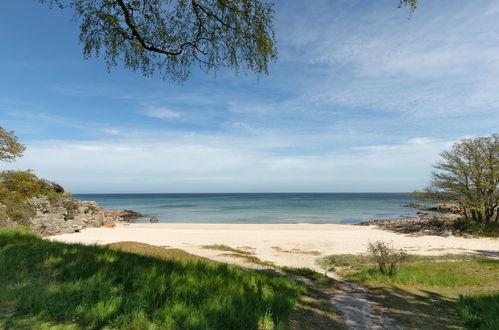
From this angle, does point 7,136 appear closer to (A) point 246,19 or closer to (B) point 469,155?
(A) point 246,19

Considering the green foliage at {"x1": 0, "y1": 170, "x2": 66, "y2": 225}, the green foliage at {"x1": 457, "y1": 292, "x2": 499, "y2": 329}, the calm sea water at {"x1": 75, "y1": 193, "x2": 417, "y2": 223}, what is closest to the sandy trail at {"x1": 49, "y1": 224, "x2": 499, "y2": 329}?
the green foliage at {"x1": 457, "y1": 292, "x2": 499, "y2": 329}

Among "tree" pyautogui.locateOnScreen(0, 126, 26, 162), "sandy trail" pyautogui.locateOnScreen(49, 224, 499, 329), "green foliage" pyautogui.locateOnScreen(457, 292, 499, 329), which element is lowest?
"sandy trail" pyautogui.locateOnScreen(49, 224, 499, 329)

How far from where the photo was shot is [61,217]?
97.0ft

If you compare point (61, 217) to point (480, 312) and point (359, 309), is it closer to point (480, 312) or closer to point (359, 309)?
point (359, 309)

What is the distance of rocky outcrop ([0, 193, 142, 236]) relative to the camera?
25.1m

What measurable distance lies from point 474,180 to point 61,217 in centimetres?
4513

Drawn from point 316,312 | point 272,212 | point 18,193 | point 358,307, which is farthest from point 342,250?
point 272,212

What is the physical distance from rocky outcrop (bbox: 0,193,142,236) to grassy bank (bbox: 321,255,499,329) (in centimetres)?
2537

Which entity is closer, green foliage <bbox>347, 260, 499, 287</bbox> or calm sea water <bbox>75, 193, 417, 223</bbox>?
green foliage <bbox>347, 260, 499, 287</bbox>

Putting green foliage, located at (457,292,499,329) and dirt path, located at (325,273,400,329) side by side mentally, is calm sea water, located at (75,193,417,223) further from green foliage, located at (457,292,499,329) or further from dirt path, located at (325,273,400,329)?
green foliage, located at (457,292,499,329)

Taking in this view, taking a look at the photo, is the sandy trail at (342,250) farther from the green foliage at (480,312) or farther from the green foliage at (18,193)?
the green foliage at (18,193)

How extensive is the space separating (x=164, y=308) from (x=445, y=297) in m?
9.14

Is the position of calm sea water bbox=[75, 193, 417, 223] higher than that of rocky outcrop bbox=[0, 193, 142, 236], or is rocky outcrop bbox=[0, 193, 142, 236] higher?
rocky outcrop bbox=[0, 193, 142, 236]

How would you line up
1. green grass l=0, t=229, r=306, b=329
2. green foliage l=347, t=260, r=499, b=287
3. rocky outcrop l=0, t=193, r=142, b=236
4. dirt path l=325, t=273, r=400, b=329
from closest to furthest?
green grass l=0, t=229, r=306, b=329
dirt path l=325, t=273, r=400, b=329
green foliage l=347, t=260, r=499, b=287
rocky outcrop l=0, t=193, r=142, b=236
